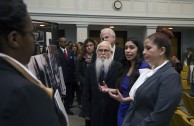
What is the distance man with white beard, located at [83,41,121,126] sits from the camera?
3.54 m

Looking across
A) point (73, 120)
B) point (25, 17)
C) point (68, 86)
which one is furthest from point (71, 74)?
point (25, 17)

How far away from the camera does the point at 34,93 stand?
89 cm

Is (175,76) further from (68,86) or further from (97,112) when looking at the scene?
(68,86)

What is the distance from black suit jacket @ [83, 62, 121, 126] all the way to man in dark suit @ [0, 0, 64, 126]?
2587 millimetres

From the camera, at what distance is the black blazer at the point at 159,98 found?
2.21 metres

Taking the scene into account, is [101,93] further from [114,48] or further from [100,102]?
[114,48]

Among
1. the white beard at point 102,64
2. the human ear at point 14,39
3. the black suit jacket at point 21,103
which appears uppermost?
the human ear at point 14,39

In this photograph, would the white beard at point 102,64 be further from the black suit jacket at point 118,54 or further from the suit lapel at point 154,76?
the suit lapel at point 154,76

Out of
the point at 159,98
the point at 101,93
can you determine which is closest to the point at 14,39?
the point at 159,98

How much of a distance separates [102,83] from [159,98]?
1.42 m

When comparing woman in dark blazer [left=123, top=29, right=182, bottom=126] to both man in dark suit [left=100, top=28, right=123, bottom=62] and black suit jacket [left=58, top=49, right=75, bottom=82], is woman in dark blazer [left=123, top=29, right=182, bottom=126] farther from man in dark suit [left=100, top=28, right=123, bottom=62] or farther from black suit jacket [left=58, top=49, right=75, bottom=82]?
black suit jacket [left=58, top=49, right=75, bottom=82]

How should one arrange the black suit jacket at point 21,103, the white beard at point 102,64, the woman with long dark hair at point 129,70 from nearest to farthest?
1. the black suit jacket at point 21,103
2. the woman with long dark hair at point 129,70
3. the white beard at point 102,64

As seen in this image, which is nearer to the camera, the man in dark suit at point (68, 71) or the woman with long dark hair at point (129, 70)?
the woman with long dark hair at point (129, 70)

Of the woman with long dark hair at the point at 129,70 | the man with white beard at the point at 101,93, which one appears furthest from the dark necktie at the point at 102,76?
the woman with long dark hair at the point at 129,70
